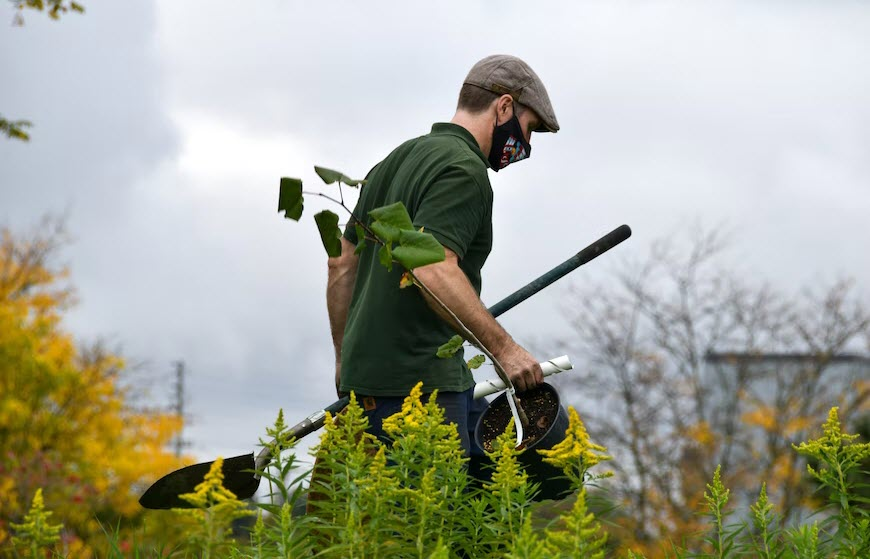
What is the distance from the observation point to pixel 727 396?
2489 centimetres

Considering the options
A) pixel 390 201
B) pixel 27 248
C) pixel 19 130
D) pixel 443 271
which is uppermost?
pixel 27 248

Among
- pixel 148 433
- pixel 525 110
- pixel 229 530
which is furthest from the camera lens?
pixel 148 433

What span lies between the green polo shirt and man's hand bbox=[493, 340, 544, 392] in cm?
37

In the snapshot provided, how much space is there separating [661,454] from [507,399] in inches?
779

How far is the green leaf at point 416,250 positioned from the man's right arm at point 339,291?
1.63m

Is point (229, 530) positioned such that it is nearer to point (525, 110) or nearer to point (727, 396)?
point (525, 110)

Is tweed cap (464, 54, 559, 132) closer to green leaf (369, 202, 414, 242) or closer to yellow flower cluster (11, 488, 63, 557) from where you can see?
green leaf (369, 202, 414, 242)

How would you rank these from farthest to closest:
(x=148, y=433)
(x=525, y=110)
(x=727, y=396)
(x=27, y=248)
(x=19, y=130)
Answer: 1. (x=727, y=396)
2. (x=27, y=248)
3. (x=148, y=433)
4. (x=19, y=130)
5. (x=525, y=110)

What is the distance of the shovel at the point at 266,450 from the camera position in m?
3.99

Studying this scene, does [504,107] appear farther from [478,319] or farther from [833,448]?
[833,448]

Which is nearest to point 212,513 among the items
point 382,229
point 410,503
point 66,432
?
point 410,503

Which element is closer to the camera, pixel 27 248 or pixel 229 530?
pixel 229 530

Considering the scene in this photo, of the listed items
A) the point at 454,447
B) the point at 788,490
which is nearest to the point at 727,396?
the point at 788,490

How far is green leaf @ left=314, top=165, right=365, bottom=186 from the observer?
323cm
